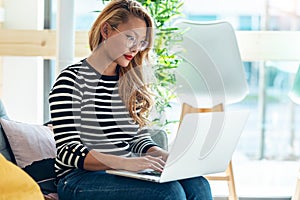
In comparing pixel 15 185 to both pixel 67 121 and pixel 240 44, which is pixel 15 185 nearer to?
pixel 67 121

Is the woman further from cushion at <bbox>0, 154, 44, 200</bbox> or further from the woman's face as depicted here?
cushion at <bbox>0, 154, 44, 200</bbox>

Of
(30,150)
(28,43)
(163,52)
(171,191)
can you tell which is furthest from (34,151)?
(28,43)

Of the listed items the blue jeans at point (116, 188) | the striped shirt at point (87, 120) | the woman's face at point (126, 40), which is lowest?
the blue jeans at point (116, 188)

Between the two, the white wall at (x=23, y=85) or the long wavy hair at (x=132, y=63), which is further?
the white wall at (x=23, y=85)

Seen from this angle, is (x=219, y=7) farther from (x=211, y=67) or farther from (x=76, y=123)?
(x=76, y=123)

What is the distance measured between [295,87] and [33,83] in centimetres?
147

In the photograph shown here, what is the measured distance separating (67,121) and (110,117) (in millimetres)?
207

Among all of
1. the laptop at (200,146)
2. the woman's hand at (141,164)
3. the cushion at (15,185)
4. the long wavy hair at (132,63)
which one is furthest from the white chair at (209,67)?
the cushion at (15,185)

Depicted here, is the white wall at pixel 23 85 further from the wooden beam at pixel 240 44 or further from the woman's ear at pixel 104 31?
the woman's ear at pixel 104 31

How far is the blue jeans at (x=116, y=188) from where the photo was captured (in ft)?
6.22

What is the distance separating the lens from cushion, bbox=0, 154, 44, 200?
1.58 meters

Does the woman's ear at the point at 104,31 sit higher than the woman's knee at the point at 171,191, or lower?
higher

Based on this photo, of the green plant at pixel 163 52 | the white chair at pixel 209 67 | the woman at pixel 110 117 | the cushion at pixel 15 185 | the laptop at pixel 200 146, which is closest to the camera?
the cushion at pixel 15 185

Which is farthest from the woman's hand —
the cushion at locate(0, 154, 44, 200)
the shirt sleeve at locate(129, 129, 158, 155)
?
the cushion at locate(0, 154, 44, 200)
